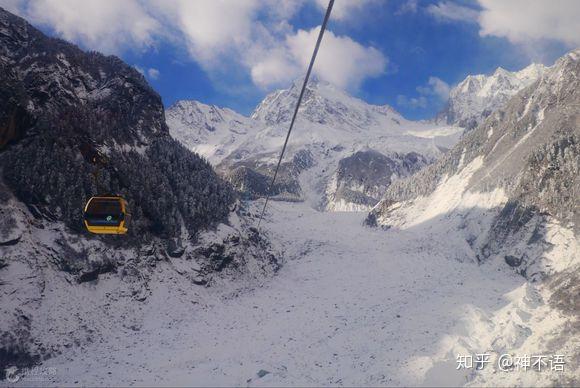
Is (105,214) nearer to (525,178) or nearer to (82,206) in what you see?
(82,206)

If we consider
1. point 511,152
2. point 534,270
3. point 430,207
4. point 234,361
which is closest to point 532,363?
point 234,361

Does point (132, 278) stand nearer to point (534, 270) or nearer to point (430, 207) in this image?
point (534, 270)

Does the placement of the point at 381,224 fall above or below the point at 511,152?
below

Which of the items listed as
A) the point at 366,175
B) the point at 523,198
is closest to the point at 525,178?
the point at 523,198

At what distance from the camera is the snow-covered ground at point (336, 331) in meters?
22.9

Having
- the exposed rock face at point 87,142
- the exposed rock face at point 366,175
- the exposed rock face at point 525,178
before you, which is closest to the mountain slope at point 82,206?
the exposed rock face at point 87,142

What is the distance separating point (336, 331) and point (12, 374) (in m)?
20.5

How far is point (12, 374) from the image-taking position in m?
22.9

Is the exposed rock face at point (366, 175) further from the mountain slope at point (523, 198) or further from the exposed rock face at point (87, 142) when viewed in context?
the exposed rock face at point (87, 142)

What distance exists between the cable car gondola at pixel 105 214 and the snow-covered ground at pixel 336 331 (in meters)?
8.78

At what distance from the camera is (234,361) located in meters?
25.7

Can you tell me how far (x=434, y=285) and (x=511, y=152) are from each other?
30.1 metres

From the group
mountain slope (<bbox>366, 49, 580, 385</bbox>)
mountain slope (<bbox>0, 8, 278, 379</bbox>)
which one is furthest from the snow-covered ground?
mountain slope (<bbox>0, 8, 278, 379</bbox>)

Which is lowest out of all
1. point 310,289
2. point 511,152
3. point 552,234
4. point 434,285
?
point 310,289
